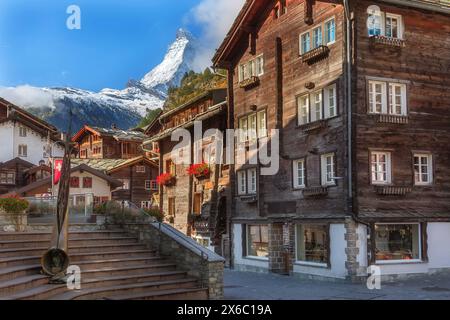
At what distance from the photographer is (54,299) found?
13945 mm

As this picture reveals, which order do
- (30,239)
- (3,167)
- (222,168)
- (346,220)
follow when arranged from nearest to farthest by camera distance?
1. (30,239)
2. (346,220)
3. (222,168)
4. (3,167)

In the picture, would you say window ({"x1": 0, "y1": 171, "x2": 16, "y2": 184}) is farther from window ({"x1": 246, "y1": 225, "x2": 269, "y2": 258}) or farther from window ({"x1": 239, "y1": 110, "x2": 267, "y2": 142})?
window ({"x1": 246, "y1": 225, "x2": 269, "y2": 258})

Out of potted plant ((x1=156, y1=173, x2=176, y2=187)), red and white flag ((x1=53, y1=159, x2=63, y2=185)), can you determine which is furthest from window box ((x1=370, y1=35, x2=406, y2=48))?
potted plant ((x1=156, y1=173, x2=176, y2=187))

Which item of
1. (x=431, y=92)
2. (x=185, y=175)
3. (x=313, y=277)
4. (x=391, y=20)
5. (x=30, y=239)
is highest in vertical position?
(x=391, y=20)

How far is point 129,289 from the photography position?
1641 cm

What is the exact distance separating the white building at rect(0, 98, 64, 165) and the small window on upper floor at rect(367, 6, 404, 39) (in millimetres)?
39091

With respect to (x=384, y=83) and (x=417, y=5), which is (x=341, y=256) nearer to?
(x=384, y=83)

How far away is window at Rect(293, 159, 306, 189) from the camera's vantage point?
2703 cm

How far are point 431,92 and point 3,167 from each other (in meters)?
43.3

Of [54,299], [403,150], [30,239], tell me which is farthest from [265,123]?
[54,299]

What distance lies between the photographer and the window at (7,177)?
184 feet

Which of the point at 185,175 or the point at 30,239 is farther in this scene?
the point at 185,175

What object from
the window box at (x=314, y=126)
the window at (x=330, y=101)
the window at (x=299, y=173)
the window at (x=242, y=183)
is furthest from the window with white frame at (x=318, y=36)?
the window at (x=242, y=183)

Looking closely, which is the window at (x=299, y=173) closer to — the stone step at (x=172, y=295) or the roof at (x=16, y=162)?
the stone step at (x=172, y=295)
